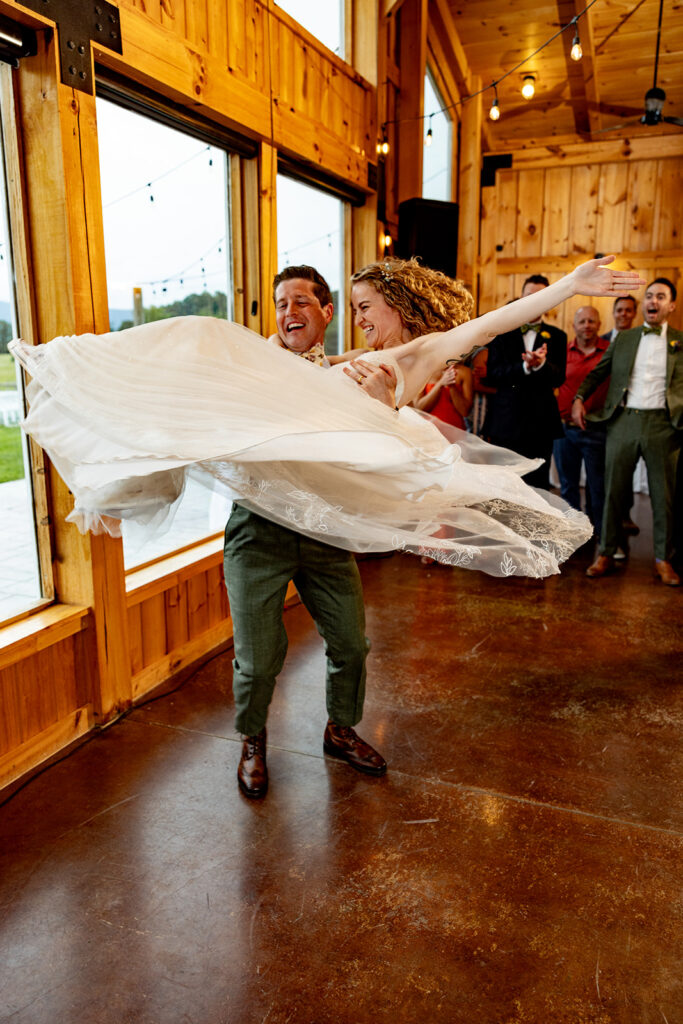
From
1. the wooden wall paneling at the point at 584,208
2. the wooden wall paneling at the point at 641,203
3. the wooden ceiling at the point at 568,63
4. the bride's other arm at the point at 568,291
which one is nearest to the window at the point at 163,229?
the bride's other arm at the point at 568,291

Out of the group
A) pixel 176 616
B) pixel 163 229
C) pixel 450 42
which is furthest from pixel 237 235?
pixel 450 42

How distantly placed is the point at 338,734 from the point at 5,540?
1294mm

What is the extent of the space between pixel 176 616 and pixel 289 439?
5.71ft

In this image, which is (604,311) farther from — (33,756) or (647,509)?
(33,756)

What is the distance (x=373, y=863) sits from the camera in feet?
Answer: 6.14

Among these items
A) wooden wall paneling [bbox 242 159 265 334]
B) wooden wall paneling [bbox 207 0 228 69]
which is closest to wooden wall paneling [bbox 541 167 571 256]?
wooden wall paneling [bbox 242 159 265 334]

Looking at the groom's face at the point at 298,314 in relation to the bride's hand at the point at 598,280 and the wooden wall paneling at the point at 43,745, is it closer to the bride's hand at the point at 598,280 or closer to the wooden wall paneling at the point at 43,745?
the bride's hand at the point at 598,280

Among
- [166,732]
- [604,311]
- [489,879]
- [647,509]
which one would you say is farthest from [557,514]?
[604,311]

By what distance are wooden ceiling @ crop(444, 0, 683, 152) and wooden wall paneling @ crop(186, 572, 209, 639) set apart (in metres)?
4.76

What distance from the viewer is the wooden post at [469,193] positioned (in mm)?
7020

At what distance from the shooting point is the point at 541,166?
7.58m

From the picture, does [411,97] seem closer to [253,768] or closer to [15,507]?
[15,507]

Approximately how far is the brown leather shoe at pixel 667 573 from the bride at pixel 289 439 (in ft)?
9.07

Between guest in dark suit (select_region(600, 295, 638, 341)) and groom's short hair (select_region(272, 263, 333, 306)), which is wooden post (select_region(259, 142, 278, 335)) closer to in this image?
groom's short hair (select_region(272, 263, 333, 306))
